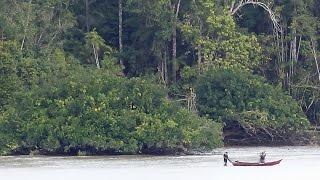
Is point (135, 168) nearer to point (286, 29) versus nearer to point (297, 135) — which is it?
point (297, 135)

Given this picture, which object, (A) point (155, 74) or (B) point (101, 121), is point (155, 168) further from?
(A) point (155, 74)

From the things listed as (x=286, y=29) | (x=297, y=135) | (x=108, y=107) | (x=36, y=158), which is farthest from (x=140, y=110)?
(x=286, y=29)

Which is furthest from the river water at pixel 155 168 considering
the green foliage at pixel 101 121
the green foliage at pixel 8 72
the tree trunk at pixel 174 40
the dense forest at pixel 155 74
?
Result: the tree trunk at pixel 174 40

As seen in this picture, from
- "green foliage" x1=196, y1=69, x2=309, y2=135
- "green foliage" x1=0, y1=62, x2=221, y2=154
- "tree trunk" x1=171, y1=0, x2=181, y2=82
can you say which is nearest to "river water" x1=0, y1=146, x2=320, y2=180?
"green foliage" x1=0, y1=62, x2=221, y2=154

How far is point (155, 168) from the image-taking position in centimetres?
4300

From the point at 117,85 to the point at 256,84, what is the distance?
7.27 meters

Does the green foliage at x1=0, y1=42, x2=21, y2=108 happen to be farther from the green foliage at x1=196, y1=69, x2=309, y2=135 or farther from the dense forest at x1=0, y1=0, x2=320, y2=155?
the green foliage at x1=196, y1=69, x2=309, y2=135

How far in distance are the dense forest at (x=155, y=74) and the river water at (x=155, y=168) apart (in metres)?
1.02

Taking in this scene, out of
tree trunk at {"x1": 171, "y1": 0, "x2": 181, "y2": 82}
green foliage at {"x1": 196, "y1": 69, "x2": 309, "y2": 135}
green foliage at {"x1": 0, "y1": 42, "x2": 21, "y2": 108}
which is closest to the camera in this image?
green foliage at {"x1": 0, "y1": 42, "x2": 21, "y2": 108}

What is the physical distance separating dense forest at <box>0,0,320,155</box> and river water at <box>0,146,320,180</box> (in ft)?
3.36

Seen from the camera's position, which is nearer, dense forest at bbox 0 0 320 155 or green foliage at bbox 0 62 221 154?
green foliage at bbox 0 62 221 154

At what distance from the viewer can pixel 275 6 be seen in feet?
198

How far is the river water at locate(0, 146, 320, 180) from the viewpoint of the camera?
4081cm

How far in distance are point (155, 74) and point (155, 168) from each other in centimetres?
1725
